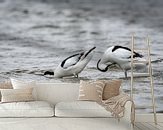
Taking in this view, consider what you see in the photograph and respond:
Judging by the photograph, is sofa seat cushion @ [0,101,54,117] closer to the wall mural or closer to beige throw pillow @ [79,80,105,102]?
beige throw pillow @ [79,80,105,102]

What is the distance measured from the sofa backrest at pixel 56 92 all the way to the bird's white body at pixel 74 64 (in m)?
0.50

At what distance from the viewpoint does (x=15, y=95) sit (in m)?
5.26

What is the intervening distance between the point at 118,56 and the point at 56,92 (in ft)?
3.93

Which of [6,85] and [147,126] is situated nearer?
[6,85]

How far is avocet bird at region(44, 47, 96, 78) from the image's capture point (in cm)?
621

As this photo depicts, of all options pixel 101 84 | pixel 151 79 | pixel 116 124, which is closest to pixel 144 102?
pixel 151 79

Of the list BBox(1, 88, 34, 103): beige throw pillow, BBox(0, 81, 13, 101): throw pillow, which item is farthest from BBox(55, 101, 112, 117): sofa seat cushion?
BBox(0, 81, 13, 101): throw pillow

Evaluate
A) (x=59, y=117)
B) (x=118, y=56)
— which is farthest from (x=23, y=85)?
(x=118, y=56)

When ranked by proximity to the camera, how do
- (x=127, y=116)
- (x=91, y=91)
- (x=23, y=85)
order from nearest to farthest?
(x=127, y=116)
(x=91, y=91)
(x=23, y=85)

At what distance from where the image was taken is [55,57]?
6203 millimetres

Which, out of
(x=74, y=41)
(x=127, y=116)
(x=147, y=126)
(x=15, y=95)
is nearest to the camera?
(x=127, y=116)

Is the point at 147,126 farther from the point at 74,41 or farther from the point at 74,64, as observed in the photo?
the point at 74,41

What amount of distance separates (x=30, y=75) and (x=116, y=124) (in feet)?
6.07

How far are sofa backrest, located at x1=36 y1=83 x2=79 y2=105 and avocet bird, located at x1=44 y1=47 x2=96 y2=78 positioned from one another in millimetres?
504
